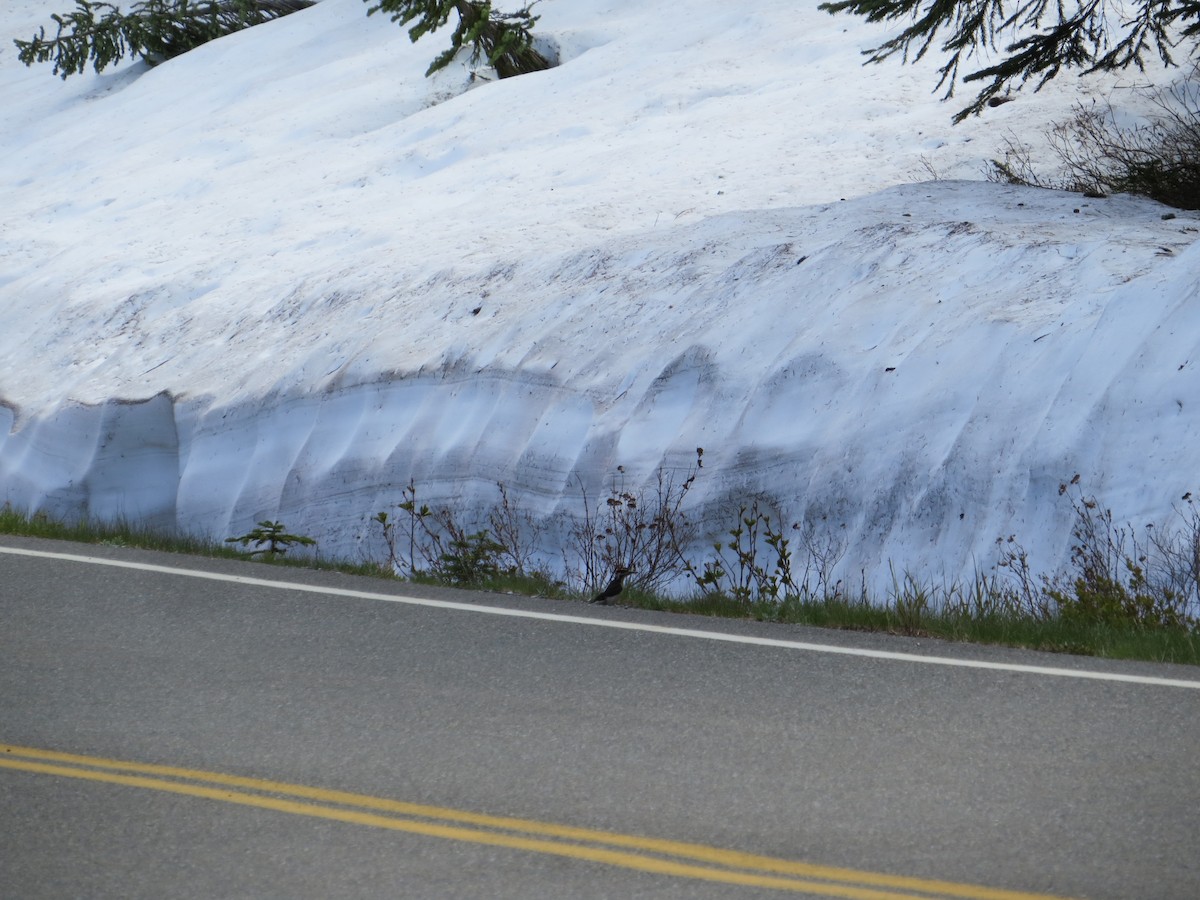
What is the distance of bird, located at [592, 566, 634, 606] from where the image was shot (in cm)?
888

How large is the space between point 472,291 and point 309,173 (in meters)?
7.23

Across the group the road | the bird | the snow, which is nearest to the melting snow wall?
the snow

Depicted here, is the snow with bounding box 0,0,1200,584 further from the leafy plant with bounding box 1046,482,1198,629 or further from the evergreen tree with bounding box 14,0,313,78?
the evergreen tree with bounding box 14,0,313,78

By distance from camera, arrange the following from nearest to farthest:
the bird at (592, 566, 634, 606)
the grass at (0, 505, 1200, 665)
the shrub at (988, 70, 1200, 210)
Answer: the grass at (0, 505, 1200, 665) → the bird at (592, 566, 634, 606) → the shrub at (988, 70, 1200, 210)

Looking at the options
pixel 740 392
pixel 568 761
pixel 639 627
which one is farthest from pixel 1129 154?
pixel 568 761

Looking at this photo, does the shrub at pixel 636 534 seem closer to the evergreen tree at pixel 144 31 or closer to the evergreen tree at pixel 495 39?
the evergreen tree at pixel 495 39

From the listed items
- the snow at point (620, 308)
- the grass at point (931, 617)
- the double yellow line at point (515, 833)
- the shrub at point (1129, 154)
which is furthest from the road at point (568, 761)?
the shrub at point (1129, 154)

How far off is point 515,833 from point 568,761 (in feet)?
2.44

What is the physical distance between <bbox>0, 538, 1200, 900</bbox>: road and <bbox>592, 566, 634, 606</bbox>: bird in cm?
59

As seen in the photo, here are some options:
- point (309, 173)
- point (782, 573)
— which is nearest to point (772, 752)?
point (782, 573)

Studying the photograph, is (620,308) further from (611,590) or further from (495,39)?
(495,39)

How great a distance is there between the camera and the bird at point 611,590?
8.88m

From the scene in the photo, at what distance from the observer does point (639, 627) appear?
8031 millimetres

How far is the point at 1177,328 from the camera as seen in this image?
977 cm
